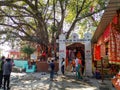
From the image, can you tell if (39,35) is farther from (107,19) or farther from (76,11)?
(107,19)

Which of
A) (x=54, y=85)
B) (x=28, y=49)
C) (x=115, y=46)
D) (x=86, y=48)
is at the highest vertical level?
(x=28, y=49)

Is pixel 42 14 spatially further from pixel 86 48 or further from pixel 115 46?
pixel 115 46

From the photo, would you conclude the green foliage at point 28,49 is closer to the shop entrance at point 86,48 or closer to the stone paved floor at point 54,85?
the shop entrance at point 86,48

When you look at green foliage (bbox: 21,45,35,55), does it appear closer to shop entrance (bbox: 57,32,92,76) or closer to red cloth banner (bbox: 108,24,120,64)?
shop entrance (bbox: 57,32,92,76)

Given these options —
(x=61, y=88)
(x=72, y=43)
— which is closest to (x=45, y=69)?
(x=72, y=43)

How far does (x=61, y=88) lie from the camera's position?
47.8 ft

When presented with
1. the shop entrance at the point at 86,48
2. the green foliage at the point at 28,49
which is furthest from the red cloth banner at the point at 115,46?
the green foliage at the point at 28,49

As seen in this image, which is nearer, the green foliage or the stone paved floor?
the stone paved floor

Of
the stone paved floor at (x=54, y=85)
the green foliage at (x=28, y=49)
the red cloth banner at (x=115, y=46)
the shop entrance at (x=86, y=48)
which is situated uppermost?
the green foliage at (x=28, y=49)

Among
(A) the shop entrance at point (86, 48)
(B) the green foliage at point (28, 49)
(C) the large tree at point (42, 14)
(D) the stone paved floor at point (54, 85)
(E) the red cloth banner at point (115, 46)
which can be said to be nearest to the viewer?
(E) the red cloth banner at point (115, 46)

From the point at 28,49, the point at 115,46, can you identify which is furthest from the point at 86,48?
the point at 28,49

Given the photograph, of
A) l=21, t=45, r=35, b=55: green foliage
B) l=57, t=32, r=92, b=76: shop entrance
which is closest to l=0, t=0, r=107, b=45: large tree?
l=57, t=32, r=92, b=76: shop entrance

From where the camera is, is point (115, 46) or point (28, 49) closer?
point (115, 46)

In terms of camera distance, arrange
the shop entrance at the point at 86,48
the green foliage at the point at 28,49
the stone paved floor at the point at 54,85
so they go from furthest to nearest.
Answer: the green foliage at the point at 28,49, the shop entrance at the point at 86,48, the stone paved floor at the point at 54,85
